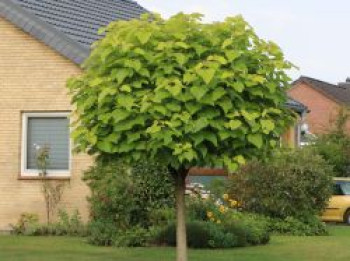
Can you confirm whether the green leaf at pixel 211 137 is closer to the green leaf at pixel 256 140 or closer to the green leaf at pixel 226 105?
the green leaf at pixel 226 105

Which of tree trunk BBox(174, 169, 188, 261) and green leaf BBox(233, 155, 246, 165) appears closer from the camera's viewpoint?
green leaf BBox(233, 155, 246, 165)

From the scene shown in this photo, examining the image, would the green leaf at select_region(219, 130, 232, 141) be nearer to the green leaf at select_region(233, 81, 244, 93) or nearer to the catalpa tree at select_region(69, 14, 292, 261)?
the catalpa tree at select_region(69, 14, 292, 261)

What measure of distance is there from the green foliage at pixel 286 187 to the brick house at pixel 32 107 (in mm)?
4110

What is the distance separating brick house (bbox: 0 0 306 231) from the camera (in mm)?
19953

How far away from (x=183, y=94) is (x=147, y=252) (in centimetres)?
571

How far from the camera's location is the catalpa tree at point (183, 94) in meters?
10.1

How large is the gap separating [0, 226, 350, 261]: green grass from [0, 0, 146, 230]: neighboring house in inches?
84.2

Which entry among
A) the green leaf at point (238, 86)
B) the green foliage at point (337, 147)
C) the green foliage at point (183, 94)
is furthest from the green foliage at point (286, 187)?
the green foliage at point (337, 147)

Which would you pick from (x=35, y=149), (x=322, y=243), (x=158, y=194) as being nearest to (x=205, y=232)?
(x=158, y=194)

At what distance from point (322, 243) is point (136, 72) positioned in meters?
8.84

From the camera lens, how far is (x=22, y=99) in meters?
20.3

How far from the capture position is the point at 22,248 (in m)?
16.0

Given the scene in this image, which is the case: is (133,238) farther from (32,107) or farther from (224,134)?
(224,134)

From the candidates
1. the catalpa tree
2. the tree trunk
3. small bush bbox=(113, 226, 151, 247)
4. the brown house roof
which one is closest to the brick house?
small bush bbox=(113, 226, 151, 247)
